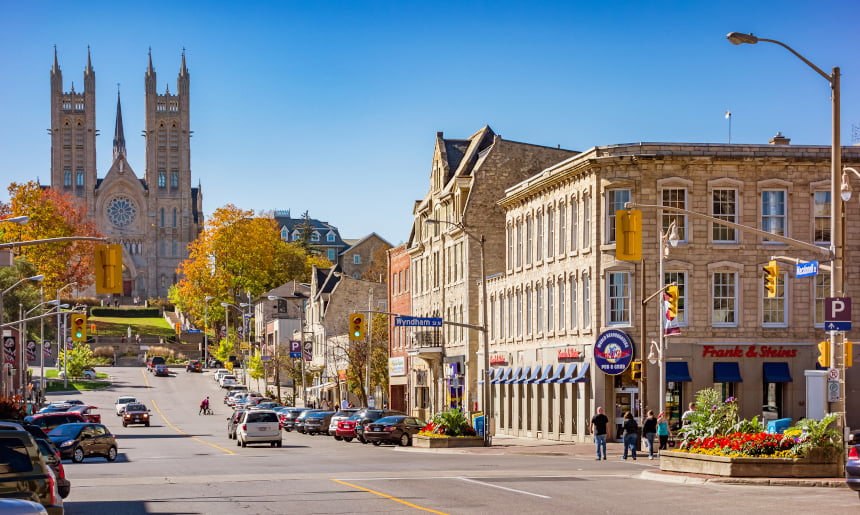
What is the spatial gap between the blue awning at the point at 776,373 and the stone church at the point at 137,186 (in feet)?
487

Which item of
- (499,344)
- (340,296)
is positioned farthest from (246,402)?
(499,344)

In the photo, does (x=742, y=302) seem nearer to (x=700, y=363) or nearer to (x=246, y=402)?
(x=700, y=363)

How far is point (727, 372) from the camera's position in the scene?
4819 cm

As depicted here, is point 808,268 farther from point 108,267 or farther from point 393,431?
point 393,431

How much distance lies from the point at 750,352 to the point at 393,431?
47.9 feet

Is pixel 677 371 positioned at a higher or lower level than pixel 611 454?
higher

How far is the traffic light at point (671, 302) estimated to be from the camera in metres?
41.1

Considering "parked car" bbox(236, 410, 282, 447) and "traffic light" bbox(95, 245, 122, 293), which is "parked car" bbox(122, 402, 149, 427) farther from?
"traffic light" bbox(95, 245, 122, 293)

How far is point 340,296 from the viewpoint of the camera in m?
104

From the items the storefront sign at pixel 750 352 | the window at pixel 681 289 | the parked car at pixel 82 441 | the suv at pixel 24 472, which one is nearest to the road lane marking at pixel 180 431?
the parked car at pixel 82 441

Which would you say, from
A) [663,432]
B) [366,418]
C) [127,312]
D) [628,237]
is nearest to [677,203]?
[663,432]

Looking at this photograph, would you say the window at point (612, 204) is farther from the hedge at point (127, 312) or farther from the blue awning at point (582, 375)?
the hedge at point (127, 312)

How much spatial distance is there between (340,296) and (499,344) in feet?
139

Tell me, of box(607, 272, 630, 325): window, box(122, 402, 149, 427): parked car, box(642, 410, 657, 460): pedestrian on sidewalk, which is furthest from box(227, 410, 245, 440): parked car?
box(642, 410, 657, 460): pedestrian on sidewalk
